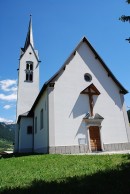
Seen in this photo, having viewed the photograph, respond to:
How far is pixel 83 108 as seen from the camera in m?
19.3

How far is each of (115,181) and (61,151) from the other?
1166 cm

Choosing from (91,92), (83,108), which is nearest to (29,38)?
(91,92)

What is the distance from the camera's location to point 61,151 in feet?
56.6

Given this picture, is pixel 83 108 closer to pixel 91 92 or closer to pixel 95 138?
pixel 91 92

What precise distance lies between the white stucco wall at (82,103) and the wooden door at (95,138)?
48 cm

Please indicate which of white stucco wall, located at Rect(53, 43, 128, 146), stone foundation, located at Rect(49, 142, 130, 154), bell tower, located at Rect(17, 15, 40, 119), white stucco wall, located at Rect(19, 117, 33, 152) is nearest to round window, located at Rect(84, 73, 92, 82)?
white stucco wall, located at Rect(53, 43, 128, 146)

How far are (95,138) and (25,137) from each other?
11.8 metres

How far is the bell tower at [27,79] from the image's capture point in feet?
106

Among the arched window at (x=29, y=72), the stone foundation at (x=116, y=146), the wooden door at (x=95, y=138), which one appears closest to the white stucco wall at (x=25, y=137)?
the arched window at (x=29, y=72)

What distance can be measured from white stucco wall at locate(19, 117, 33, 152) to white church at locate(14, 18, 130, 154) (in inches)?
217

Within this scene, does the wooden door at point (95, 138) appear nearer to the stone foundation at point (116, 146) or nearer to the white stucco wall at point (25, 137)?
the stone foundation at point (116, 146)

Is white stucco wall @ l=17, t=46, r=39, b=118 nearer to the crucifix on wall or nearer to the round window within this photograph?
the round window

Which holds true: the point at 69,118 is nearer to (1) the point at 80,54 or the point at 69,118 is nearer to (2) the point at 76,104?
(2) the point at 76,104

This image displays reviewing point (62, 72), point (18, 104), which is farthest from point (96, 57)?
point (18, 104)
